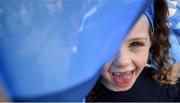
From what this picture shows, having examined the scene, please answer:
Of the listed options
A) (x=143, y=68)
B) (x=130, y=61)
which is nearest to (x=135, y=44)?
(x=130, y=61)

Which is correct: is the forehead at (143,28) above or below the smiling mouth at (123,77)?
above

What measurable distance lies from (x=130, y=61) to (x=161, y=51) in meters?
0.28

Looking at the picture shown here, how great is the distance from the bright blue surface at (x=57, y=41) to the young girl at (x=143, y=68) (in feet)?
0.40

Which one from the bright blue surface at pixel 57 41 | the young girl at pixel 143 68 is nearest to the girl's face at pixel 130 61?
the young girl at pixel 143 68

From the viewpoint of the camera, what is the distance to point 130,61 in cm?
56

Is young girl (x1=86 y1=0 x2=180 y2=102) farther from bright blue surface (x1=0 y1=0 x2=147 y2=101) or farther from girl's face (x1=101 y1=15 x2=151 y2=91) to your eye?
bright blue surface (x1=0 y1=0 x2=147 y2=101)

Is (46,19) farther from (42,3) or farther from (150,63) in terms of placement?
(150,63)

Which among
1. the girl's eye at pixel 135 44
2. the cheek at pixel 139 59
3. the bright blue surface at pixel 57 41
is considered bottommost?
the cheek at pixel 139 59

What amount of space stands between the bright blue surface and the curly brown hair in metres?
0.38

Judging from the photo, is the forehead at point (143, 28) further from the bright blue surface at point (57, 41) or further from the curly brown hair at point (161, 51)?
the bright blue surface at point (57, 41)

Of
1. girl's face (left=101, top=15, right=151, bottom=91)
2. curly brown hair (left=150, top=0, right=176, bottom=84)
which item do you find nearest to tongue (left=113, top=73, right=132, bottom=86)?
girl's face (left=101, top=15, right=151, bottom=91)

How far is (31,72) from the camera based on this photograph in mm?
272

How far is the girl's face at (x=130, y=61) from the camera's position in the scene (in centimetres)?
52

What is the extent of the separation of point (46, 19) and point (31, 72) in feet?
0.17
